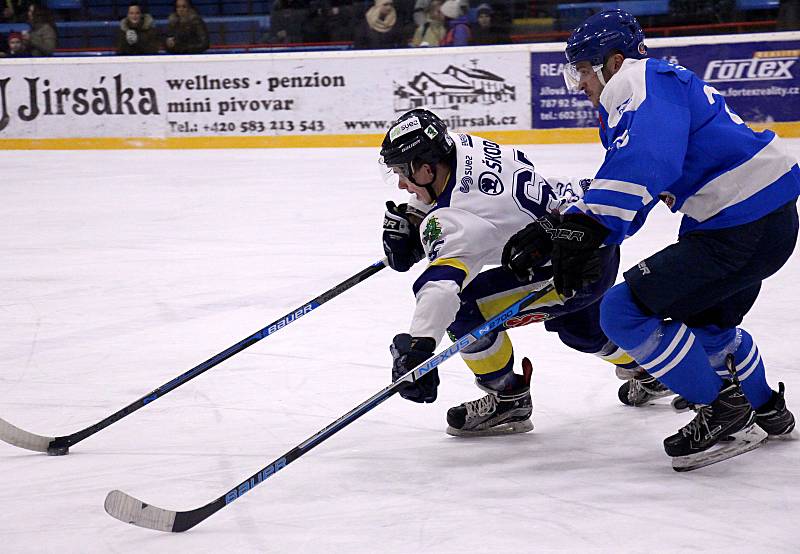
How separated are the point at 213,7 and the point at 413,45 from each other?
376 cm

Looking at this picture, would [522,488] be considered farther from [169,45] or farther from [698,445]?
[169,45]

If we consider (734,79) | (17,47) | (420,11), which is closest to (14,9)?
(17,47)

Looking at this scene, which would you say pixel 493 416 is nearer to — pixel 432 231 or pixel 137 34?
pixel 432 231

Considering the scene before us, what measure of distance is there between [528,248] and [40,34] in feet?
33.6

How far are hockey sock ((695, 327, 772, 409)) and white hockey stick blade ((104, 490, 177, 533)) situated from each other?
1.46 meters

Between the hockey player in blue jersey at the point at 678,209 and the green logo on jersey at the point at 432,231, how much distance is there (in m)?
0.23

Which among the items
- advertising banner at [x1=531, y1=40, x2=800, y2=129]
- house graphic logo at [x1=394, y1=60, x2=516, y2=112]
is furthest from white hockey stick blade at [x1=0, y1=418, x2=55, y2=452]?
advertising banner at [x1=531, y1=40, x2=800, y2=129]

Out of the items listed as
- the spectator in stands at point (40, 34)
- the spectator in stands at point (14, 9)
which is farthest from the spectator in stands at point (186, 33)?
the spectator in stands at point (14, 9)

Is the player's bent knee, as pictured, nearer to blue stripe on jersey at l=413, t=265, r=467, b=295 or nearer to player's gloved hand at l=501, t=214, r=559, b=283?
player's gloved hand at l=501, t=214, r=559, b=283

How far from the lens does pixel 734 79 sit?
9.53 m

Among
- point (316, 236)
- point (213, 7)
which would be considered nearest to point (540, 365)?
point (316, 236)

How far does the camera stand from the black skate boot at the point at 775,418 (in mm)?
2691

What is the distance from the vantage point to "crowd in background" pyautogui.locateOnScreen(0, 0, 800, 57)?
10242 mm

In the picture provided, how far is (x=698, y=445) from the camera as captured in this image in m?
2.48
